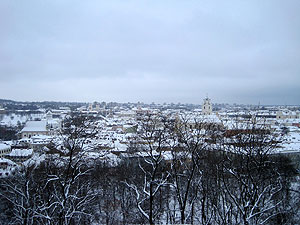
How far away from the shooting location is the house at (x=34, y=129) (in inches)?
2348

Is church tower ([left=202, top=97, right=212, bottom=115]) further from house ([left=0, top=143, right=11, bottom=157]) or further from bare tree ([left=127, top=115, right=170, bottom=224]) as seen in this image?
bare tree ([left=127, top=115, right=170, bottom=224])

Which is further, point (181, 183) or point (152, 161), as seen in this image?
point (181, 183)

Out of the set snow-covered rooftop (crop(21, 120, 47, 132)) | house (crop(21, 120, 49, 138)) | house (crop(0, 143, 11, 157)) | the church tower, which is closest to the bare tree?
house (crop(0, 143, 11, 157))

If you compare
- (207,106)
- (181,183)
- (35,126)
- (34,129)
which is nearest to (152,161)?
(181,183)

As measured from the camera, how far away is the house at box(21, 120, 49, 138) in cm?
5963

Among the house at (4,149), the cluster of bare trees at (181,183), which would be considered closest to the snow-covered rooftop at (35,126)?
the house at (4,149)

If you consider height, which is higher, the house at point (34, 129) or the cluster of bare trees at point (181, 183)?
the cluster of bare trees at point (181, 183)

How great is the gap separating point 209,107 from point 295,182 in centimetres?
6173

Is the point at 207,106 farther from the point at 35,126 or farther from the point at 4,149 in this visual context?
the point at 4,149

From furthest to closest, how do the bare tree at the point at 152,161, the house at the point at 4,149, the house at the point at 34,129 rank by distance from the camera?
the house at the point at 34,129 < the house at the point at 4,149 < the bare tree at the point at 152,161

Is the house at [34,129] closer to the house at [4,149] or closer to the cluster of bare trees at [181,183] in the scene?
the house at [4,149]

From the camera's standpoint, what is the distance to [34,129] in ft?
202

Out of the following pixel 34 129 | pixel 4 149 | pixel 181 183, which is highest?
pixel 181 183

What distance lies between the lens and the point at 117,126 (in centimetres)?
6944
